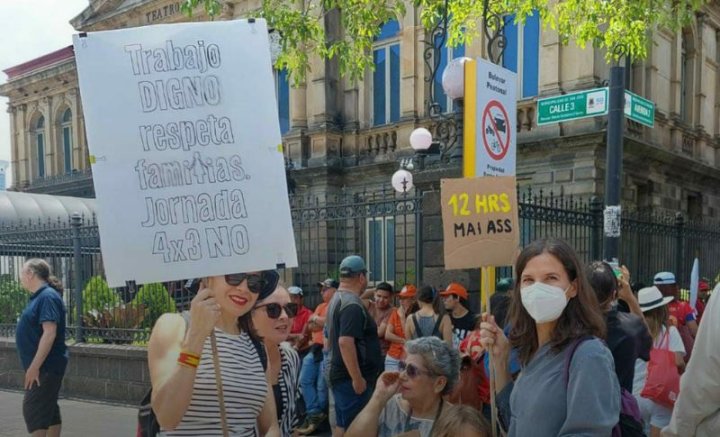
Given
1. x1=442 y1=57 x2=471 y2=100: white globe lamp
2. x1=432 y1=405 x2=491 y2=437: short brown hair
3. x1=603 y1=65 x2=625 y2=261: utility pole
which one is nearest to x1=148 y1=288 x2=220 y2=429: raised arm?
x1=432 y1=405 x2=491 y2=437: short brown hair

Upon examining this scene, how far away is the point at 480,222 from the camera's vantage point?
3389 millimetres

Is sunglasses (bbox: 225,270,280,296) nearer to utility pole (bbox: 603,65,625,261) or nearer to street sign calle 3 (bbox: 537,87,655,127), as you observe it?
utility pole (bbox: 603,65,625,261)

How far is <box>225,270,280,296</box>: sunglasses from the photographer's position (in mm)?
2453

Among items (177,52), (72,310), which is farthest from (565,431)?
(72,310)

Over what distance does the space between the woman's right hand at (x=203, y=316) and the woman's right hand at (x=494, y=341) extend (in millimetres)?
1246

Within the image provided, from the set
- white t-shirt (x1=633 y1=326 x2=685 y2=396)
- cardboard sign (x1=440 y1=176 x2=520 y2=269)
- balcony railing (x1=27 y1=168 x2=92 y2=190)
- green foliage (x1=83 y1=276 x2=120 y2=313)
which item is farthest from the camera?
balcony railing (x1=27 y1=168 x2=92 y2=190)

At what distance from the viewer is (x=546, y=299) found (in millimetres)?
2363

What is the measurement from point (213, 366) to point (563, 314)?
4.48ft

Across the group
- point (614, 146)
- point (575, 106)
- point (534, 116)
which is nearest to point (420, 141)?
point (575, 106)

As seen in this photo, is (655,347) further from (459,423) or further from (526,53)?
(526,53)

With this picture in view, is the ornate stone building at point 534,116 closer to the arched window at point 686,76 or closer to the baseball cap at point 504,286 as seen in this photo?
the arched window at point 686,76

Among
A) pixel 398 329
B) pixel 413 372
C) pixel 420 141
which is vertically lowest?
pixel 398 329

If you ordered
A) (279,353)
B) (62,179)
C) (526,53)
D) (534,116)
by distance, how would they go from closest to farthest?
(279,353)
(534,116)
(526,53)
(62,179)

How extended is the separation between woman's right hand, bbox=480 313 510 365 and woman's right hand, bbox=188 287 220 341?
4.09 ft
